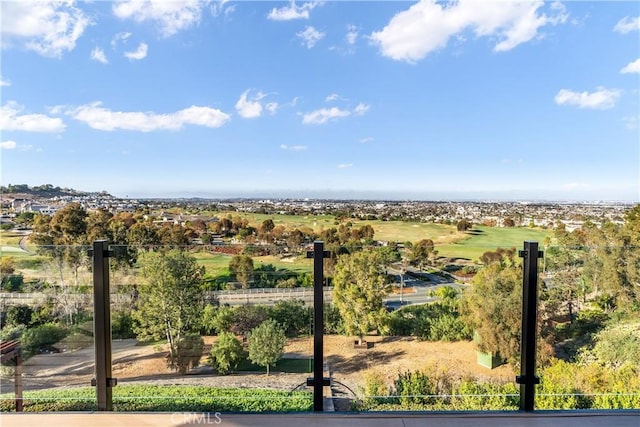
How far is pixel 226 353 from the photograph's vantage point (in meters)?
2.02

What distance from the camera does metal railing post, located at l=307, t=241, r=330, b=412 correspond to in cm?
193

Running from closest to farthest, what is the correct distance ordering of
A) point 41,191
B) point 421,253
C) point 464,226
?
point 421,253, point 464,226, point 41,191

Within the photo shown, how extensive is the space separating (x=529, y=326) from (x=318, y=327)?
4.36 ft

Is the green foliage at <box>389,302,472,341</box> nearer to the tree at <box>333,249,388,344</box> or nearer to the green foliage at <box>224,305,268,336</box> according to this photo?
the tree at <box>333,249,388,344</box>

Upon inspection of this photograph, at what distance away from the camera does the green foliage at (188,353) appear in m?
2.03

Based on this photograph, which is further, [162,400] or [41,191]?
[41,191]

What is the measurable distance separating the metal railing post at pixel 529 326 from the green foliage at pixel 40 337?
115 inches

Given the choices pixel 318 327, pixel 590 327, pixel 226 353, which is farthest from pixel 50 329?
pixel 590 327

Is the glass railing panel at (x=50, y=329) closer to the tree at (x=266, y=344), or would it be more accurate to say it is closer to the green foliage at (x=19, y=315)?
the green foliage at (x=19, y=315)

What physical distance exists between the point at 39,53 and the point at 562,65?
12.4 metres

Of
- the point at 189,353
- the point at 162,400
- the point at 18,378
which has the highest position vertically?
the point at 189,353

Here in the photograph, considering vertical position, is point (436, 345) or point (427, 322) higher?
point (427, 322)

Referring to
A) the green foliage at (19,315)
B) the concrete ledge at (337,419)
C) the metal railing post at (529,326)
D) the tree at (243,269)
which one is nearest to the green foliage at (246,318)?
the tree at (243,269)

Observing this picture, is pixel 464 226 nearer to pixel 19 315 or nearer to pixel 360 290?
pixel 360 290
